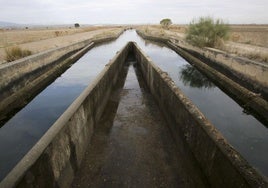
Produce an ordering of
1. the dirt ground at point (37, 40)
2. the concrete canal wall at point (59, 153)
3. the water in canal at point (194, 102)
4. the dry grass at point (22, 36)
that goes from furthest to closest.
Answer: the dry grass at point (22, 36)
the dirt ground at point (37, 40)
the water in canal at point (194, 102)
the concrete canal wall at point (59, 153)

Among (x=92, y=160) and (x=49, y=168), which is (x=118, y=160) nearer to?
(x=92, y=160)

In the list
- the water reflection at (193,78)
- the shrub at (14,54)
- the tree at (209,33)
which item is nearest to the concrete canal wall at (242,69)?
the water reflection at (193,78)

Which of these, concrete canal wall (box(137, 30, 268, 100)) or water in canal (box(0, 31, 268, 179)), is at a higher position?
concrete canal wall (box(137, 30, 268, 100))

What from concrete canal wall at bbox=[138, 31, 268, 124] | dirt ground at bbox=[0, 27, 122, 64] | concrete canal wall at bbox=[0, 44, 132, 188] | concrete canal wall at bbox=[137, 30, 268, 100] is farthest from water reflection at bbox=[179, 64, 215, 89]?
dirt ground at bbox=[0, 27, 122, 64]

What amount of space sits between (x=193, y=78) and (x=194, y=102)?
3864 millimetres

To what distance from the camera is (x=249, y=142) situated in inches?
223

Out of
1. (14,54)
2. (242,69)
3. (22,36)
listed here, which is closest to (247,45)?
(242,69)

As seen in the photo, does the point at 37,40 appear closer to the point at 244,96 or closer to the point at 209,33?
the point at 209,33

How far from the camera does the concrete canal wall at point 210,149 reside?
260cm

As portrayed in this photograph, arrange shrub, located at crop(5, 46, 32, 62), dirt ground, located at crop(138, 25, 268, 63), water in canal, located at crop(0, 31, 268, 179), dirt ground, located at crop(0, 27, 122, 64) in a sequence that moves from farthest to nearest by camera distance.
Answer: dirt ground, located at crop(0, 27, 122, 64) < shrub, located at crop(5, 46, 32, 62) < dirt ground, located at crop(138, 25, 268, 63) < water in canal, located at crop(0, 31, 268, 179)

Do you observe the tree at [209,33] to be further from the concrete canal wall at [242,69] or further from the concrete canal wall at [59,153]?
the concrete canal wall at [59,153]

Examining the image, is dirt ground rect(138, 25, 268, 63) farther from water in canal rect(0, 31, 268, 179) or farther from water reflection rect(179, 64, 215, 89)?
water in canal rect(0, 31, 268, 179)

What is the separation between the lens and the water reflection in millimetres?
Result: 10822

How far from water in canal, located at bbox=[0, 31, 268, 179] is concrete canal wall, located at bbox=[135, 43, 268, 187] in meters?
1.86
